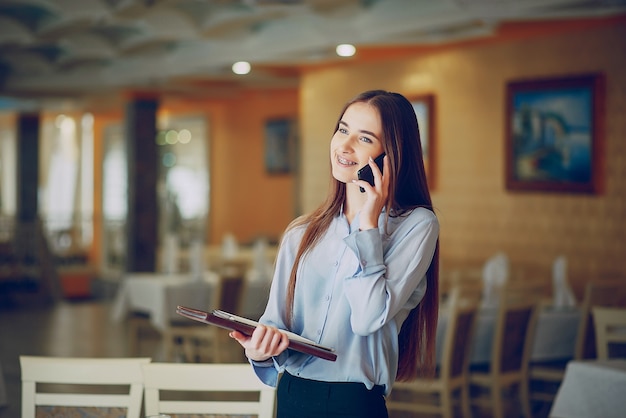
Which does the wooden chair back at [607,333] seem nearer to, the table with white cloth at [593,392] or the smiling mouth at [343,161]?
the table with white cloth at [593,392]

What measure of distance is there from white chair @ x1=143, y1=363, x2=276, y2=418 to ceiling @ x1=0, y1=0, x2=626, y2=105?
13.1 ft

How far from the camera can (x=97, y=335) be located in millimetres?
9867

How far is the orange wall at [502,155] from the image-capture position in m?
7.34

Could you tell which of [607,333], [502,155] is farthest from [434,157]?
[607,333]

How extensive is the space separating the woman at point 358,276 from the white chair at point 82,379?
676mm

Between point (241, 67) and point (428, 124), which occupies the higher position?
point (241, 67)

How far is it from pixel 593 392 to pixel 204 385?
5.60 feet

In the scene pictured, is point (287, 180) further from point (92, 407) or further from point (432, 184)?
point (92, 407)

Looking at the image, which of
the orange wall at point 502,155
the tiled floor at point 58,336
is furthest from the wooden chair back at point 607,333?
the orange wall at point 502,155

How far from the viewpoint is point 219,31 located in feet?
27.7

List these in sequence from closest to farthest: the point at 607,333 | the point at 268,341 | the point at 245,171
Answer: the point at 268,341, the point at 607,333, the point at 245,171

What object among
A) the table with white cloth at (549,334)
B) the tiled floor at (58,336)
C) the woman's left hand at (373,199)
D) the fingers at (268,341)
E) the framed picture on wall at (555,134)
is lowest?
the tiled floor at (58,336)

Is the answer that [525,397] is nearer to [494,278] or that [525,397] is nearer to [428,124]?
[494,278]

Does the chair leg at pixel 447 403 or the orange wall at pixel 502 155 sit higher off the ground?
A: the orange wall at pixel 502 155
